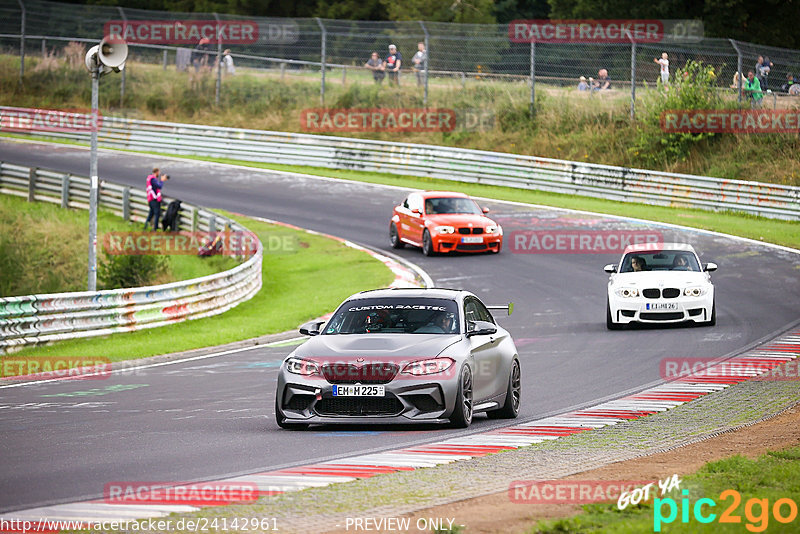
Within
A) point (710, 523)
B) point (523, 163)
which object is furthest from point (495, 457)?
point (523, 163)

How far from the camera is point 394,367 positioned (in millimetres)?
11148

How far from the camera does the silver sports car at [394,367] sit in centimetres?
1113

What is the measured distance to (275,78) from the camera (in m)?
49.6

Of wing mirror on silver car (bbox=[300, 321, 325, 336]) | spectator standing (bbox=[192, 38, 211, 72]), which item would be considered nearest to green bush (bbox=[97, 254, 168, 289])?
wing mirror on silver car (bbox=[300, 321, 325, 336])

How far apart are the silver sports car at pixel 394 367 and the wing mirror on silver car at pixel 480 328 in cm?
1

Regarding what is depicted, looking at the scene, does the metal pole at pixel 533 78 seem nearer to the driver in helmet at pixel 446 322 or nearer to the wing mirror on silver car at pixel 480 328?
the wing mirror on silver car at pixel 480 328

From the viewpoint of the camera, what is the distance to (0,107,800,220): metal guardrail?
35.6 m

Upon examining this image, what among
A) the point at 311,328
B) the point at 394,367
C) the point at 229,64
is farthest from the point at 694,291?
the point at 229,64

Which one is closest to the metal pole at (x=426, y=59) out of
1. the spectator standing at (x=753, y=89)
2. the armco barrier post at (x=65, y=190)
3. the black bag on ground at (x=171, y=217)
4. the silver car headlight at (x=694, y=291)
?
the spectator standing at (x=753, y=89)

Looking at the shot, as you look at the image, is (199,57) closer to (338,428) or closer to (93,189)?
(93,189)

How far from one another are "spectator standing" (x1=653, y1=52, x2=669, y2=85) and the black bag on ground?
16.7 m

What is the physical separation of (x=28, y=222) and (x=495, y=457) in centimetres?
2753

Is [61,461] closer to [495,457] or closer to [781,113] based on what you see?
[495,457]

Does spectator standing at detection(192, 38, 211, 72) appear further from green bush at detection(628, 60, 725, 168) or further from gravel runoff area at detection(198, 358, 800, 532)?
gravel runoff area at detection(198, 358, 800, 532)
